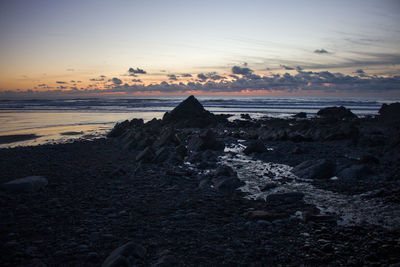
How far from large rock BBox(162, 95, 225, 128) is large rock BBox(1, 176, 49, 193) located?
709 inches

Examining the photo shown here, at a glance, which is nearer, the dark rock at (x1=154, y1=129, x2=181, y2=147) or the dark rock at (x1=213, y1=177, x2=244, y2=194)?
the dark rock at (x1=213, y1=177, x2=244, y2=194)

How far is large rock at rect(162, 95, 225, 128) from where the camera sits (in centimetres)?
2600

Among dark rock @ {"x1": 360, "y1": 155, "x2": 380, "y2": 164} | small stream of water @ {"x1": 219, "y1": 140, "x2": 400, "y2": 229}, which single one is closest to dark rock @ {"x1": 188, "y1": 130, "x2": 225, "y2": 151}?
small stream of water @ {"x1": 219, "y1": 140, "x2": 400, "y2": 229}

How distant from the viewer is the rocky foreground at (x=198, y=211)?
4.34 metres

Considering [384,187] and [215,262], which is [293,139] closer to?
[384,187]

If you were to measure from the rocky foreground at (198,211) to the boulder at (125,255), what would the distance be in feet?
0.05

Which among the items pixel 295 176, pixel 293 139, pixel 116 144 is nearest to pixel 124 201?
pixel 295 176

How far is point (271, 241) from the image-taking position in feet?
15.8

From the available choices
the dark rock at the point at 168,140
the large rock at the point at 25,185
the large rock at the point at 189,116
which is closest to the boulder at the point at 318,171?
the dark rock at the point at 168,140

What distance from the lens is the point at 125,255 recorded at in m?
4.10

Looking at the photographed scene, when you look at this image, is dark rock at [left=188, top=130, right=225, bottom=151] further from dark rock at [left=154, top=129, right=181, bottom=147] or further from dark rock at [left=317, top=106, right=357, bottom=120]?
dark rock at [left=317, top=106, right=357, bottom=120]

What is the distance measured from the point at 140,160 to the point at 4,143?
422 inches

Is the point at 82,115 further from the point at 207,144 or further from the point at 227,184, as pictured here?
the point at 227,184

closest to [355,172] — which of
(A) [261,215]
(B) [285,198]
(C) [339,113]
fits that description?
(B) [285,198]
